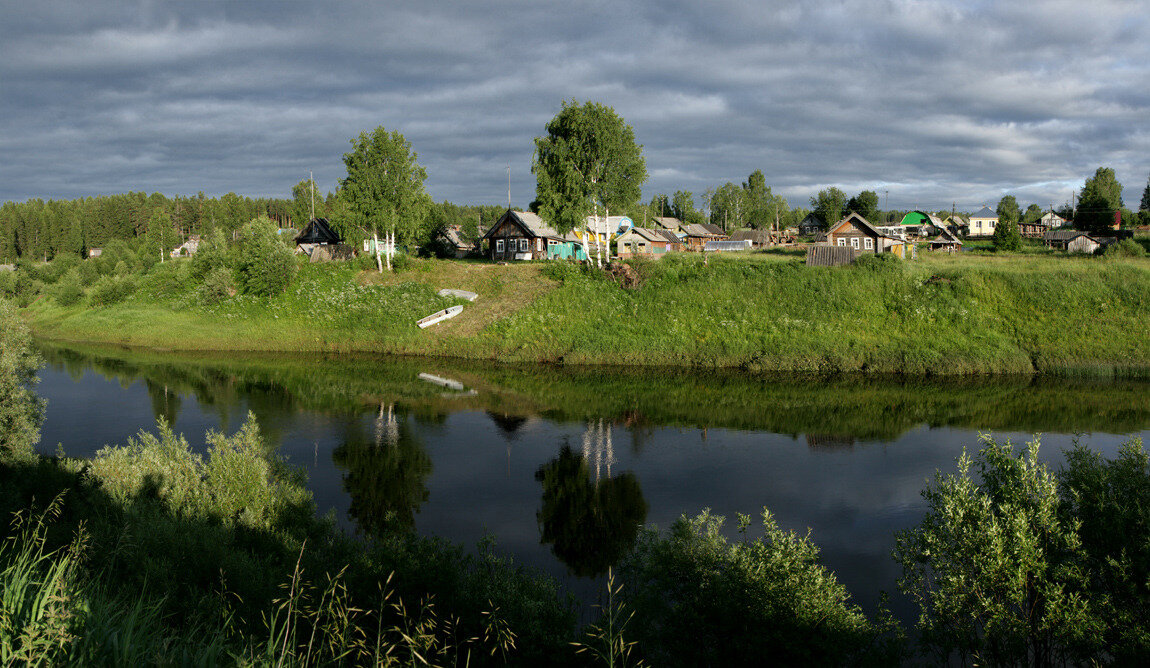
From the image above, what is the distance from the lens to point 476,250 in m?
77.6

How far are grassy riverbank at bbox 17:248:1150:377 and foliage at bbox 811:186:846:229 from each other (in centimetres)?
4457

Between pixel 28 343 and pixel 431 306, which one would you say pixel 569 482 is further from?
pixel 431 306

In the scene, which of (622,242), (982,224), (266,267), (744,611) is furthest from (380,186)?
(982,224)

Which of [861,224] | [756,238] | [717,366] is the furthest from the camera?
[756,238]

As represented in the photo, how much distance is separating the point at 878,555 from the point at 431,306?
3707 centimetres

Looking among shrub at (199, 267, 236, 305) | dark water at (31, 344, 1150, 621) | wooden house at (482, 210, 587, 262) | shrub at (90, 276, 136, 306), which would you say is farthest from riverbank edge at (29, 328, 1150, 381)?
wooden house at (482, 210, 587, 262)

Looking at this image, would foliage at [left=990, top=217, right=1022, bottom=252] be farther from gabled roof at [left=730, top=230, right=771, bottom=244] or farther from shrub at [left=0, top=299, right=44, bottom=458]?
shrub at [left=0, top=299, right=44, bottom=458]

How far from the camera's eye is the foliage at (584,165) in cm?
4816

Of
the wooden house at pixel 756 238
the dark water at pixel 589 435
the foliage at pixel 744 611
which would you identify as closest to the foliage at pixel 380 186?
the dark water at pixel 589 435

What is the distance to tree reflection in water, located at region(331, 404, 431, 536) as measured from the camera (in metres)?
17.8

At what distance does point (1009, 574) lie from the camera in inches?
381

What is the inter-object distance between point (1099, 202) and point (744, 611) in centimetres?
A: 9454

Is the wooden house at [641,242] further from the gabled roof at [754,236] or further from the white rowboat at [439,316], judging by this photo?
the white rowboat at [439,316]

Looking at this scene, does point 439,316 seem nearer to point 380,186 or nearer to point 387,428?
point 380,186
